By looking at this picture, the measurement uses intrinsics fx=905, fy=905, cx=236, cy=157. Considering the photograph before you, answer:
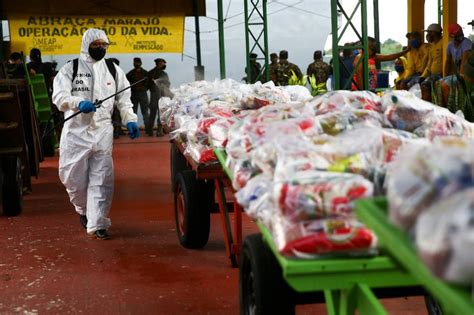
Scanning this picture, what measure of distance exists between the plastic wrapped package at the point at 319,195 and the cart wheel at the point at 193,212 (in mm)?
3958

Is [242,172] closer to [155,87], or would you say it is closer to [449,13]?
[449,13]

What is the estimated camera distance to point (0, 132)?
388 inches

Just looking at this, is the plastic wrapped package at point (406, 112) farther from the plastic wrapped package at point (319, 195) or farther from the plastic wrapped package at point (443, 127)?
the plastic wrapped package at point (319, 195)

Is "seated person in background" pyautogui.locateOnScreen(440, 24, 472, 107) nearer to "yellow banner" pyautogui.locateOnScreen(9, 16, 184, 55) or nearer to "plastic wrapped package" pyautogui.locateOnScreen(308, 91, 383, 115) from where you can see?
"plastic wrapped package" pyautogui.locateOnScreen(308, 91, 383, 115)

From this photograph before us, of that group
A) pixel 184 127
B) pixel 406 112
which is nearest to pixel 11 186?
pixel 184 127

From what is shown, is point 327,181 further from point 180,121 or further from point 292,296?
point 180,121

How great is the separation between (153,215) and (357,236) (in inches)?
260

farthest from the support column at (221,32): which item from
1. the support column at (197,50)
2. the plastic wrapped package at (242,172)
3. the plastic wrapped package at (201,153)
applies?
the plastic wrapped package at (242,172)

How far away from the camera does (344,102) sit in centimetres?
501

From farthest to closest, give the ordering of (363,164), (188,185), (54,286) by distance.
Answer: (188,185) → (54,286) → (363,164)

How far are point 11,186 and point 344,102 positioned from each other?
18.6ft

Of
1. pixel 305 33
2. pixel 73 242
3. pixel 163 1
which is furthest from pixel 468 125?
pixel 305 33

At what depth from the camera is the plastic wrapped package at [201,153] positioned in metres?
6.74

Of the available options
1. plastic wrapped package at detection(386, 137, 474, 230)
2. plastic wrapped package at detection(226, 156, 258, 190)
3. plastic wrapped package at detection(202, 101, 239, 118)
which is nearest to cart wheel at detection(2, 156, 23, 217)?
plastic wrapped package at detection(202, 101, 239, 118)
